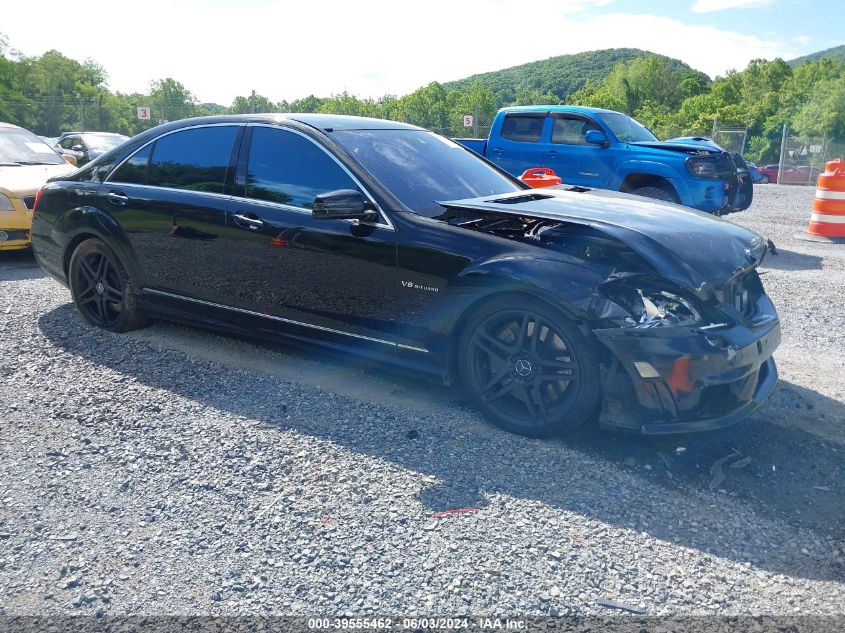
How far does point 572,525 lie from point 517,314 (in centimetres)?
112

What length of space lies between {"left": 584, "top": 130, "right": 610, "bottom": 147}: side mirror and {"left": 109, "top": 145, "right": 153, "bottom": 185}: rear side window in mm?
7095

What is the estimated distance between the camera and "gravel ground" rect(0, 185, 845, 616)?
2539 millimetres

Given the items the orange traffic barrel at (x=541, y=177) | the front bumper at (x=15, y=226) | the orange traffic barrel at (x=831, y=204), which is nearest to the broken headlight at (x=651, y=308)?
the orange traffic barrel at (x=541, y=177)

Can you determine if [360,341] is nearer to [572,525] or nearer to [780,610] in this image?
[572,525]

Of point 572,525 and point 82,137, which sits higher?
point 82,137

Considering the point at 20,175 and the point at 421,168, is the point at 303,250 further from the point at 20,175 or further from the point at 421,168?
the point at 20,175

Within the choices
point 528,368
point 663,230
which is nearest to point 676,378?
point 528,368

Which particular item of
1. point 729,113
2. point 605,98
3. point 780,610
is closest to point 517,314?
point 780,610

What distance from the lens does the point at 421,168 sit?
4512mm

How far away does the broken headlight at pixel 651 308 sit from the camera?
10.9 ft

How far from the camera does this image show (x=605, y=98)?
9856 cm

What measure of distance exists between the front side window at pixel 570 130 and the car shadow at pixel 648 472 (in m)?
7.19

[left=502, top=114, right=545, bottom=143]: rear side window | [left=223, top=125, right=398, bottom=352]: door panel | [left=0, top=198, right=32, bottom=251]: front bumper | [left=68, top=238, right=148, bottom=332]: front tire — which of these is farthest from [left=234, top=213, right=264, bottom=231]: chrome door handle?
[left=502, top=114, right=545, bottom=143]: rear side window

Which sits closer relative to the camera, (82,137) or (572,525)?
(572,525)
